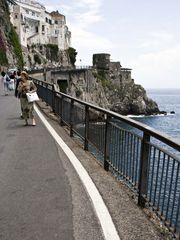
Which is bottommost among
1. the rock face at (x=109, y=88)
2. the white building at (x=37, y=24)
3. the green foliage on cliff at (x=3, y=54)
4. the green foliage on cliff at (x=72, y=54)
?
the rock face at (x=109, y=88)

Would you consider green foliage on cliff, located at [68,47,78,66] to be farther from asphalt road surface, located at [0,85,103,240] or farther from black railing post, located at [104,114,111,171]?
black railing post, located at [104,114,111,171]

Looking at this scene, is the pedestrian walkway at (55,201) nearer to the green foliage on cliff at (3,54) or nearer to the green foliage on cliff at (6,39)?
the green foliage on cliff at (3,54)


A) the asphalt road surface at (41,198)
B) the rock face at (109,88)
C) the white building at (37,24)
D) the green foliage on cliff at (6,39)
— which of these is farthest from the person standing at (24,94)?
the white building at (37,24)

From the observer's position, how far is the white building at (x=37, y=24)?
97625mm

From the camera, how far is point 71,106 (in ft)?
33.1

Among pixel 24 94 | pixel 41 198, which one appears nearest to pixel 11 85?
pixel 24 94

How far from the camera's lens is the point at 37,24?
373ft

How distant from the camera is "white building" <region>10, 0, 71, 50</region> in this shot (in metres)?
97.6

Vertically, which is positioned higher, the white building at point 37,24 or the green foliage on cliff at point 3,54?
the white building at point 37,24

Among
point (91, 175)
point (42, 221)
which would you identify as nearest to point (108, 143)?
point (91, 175)

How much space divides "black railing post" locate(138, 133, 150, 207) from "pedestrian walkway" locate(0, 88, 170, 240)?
0.17 meters

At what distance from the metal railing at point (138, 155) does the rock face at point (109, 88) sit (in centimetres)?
7017

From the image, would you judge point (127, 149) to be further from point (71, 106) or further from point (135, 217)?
point (71, 106)

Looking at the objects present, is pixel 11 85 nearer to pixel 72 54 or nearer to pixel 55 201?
pixel 55 201
